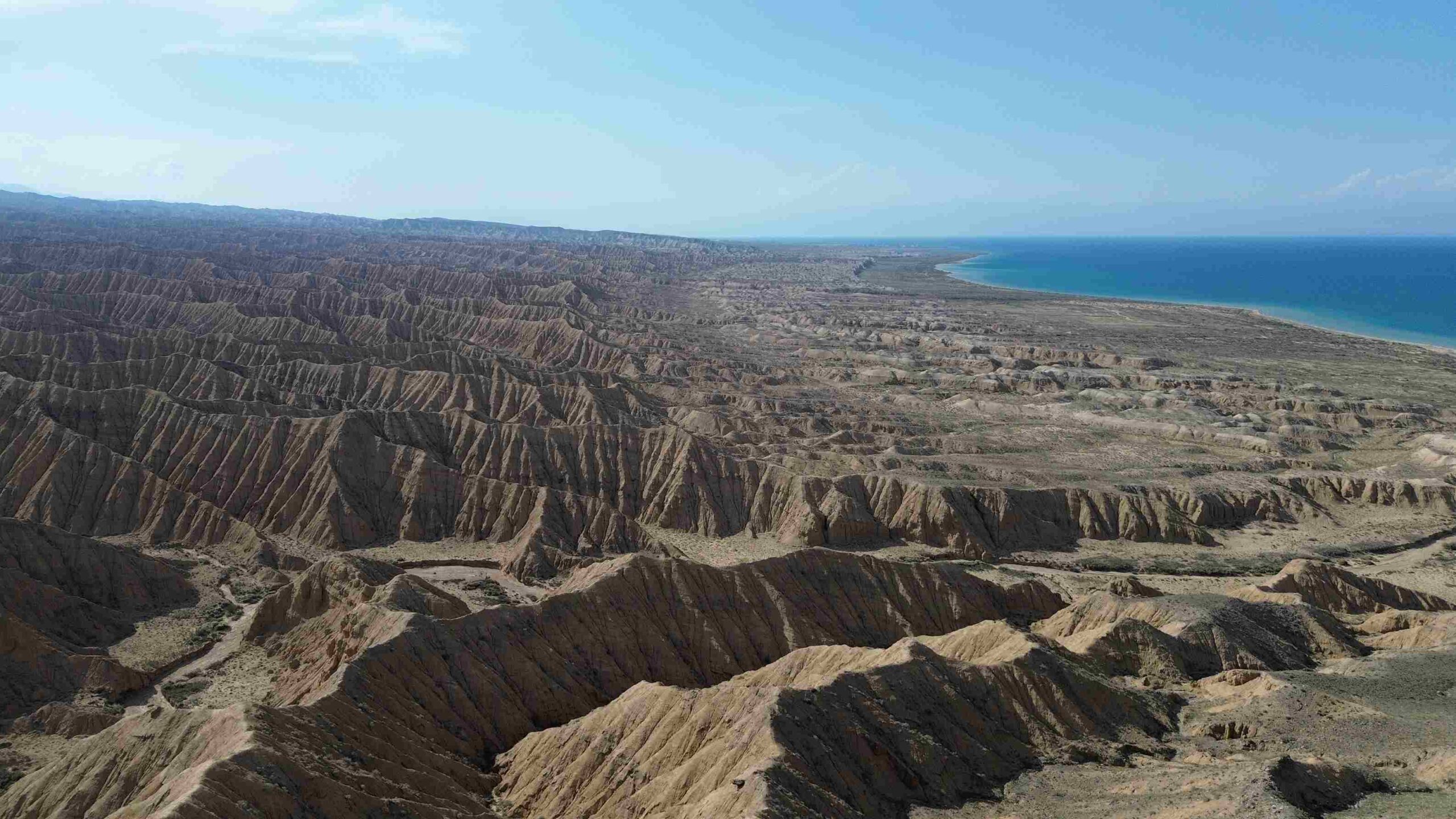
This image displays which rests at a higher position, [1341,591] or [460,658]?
Result: [460,658]

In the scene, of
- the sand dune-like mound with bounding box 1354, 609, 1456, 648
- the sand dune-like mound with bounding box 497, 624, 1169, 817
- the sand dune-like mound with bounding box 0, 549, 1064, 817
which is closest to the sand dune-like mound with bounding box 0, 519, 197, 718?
the sand dune-like mound with bounding box 0, 549, 1064, 817

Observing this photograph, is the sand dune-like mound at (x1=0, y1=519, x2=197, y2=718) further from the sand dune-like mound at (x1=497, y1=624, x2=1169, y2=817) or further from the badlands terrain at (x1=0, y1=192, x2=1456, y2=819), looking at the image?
the sand dune-like mound at (x1=497, y1=624, x2=1169, y2=817)

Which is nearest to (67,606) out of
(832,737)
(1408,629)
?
(832,737)

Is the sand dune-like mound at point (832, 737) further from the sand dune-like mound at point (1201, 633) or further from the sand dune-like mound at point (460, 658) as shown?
the sand dune-like mound at point (1201, 633)

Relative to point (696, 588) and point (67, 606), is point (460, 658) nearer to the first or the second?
point (696, 588)

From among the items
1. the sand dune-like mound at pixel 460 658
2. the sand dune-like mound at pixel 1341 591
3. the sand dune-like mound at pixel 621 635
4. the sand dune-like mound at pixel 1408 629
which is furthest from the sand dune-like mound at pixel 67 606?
the sand dune-like mound at pixel 1408 629
